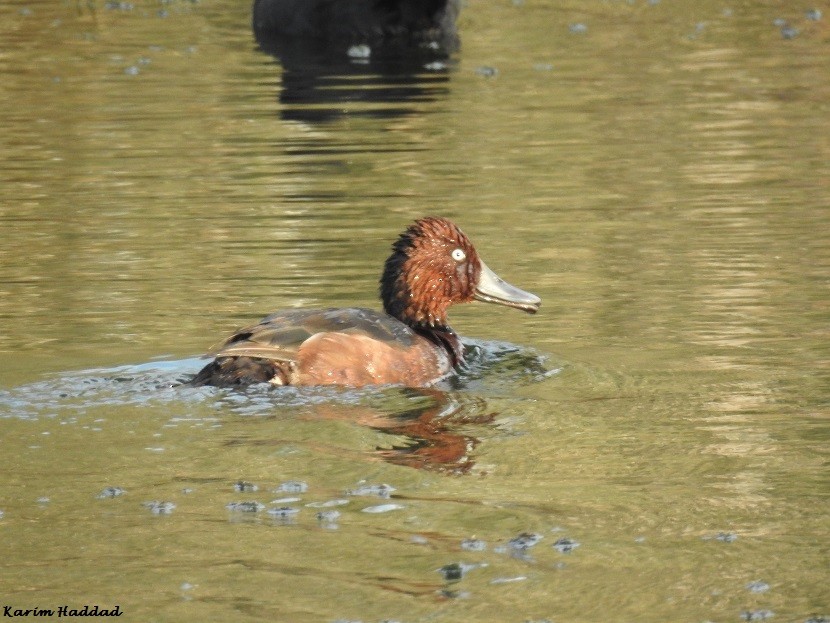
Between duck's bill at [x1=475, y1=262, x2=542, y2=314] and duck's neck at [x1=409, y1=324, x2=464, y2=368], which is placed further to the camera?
duck's bill at [x1=475, y1=262, x2=542, y2=314]

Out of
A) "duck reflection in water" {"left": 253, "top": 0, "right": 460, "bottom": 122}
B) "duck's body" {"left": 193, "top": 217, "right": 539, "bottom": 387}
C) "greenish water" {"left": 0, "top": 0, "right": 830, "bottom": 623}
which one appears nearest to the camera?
"greenish water" {"left": 0, "top": 0, "right": 830, "bottom": 623}

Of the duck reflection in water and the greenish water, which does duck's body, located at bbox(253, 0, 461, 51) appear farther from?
the greenish water

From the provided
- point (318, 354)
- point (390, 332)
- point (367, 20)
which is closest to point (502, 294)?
point (390, 332)

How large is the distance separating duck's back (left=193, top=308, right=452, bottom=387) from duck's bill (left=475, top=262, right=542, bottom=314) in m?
0.89

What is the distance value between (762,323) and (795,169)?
4.53 metres

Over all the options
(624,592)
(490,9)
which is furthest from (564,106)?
(624,592)

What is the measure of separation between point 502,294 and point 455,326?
0.78m

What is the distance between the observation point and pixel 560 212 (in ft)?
39.3

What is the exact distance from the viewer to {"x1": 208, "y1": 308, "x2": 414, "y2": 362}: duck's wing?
7684 millimetres

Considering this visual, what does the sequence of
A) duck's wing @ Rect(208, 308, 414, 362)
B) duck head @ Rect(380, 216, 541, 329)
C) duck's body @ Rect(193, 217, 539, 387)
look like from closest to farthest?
duck's wing @ Rect(208, 308, 414, 362) < duck's body @ Rect(193, 217, 539, 387) < duck head @ Rect(380, 216, 541, 329)

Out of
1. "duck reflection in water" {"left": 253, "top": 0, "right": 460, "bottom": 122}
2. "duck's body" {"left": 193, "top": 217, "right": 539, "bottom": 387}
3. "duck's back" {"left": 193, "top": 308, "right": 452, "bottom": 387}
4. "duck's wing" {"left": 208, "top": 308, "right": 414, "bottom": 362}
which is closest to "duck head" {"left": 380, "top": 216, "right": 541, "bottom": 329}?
"duck's body" {"left": 193, "top": 217, "right": 539, "bottom": 387}

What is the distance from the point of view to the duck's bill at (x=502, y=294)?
8938 millimetres

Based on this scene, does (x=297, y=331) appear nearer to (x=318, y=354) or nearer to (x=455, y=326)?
(x=318, y=354)

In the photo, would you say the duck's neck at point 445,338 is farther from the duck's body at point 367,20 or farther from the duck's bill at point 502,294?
the duck's body at point 367,20
